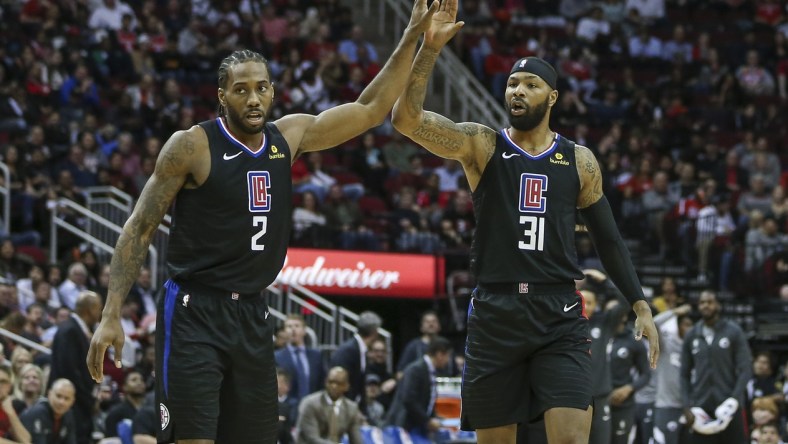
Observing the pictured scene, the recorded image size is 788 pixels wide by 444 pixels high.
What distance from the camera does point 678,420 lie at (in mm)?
15125

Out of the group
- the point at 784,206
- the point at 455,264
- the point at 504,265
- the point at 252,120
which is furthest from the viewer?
the point at 784,206

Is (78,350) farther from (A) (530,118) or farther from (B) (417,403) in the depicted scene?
(A) (530,118)

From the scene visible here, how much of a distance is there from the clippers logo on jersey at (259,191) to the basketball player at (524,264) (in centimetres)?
107

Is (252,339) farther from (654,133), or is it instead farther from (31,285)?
(654,133)

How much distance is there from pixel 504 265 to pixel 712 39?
69.5 ft

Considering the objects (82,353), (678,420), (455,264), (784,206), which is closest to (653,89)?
(784,206)

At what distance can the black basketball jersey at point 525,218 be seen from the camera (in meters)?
7.97

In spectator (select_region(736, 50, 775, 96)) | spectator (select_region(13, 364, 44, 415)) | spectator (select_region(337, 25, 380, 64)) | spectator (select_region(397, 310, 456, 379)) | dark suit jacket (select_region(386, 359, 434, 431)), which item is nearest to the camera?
spectator (select_region(13, 364, 44, 415))

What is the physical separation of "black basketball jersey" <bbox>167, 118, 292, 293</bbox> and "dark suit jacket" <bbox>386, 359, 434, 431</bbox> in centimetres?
754

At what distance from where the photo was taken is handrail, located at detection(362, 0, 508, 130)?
25.7 metres

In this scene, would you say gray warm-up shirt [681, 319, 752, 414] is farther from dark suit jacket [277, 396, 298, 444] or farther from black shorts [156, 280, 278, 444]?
black shorts [156, 280, 278, 444]

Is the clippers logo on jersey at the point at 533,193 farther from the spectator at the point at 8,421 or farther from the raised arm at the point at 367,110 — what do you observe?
the spectator at the point at 8,421

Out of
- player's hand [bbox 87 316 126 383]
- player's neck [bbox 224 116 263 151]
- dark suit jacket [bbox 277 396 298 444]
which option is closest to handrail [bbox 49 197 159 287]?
dark suit jacket [bbox 277 396 298 444]

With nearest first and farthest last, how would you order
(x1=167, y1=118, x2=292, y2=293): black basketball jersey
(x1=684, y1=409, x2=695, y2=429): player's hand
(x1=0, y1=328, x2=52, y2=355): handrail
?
(x1=167, y1=118, x2=292, y2=293): black basketball jersey, (x1=684, y1=409, x2=695, y2=429): player's hand, (x1=0, y1=328, x2=52, y2=355): handrail
